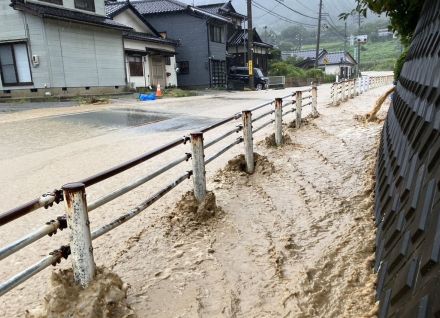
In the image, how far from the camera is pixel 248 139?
6.54 metres

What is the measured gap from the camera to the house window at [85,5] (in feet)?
72.9

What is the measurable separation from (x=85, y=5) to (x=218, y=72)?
632 inches

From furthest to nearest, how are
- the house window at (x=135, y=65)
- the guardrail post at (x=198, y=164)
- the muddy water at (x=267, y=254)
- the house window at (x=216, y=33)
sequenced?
the house window at (x=216, y=33) → the house window at (x=135, y=65) → the guardrail post at (x=198, y=164) → the muddy water at (x=267, y=254)

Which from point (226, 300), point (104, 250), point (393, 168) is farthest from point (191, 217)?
point (393, 168)

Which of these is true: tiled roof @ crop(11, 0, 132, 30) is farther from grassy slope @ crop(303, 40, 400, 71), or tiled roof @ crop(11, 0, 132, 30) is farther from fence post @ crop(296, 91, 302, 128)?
grassy slope @ crop(303, 40, 400, 71)

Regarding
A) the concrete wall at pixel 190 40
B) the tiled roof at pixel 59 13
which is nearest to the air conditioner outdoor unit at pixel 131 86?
the tiled roof at pixel 59 13

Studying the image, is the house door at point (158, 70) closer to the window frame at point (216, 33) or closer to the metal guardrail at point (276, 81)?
the window frame at point (216, 33)

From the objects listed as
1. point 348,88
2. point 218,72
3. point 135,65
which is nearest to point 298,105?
point 348,88

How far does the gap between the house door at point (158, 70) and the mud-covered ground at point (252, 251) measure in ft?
81.3

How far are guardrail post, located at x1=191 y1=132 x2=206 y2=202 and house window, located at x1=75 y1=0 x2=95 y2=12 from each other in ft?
68.4

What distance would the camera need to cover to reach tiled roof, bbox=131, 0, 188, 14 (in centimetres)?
3428

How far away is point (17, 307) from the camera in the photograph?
332 cm

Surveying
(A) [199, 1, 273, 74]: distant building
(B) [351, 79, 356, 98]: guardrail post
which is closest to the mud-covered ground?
(B) [351, 79, 356, 98]: guardrail post

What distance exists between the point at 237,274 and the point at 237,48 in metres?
40.1
